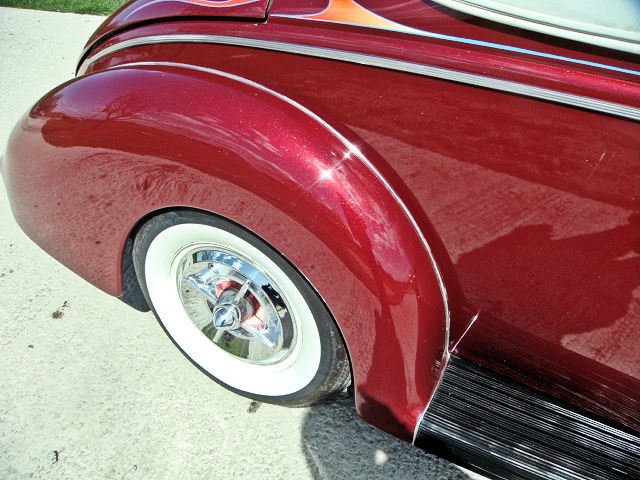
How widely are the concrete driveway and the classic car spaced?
191 millimetres

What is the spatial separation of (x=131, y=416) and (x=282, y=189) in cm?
105

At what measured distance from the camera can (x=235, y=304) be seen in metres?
1.76

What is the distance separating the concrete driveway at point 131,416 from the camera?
69.6 inches

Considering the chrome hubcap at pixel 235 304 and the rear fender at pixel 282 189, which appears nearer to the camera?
the rear fender at pixel 282 189

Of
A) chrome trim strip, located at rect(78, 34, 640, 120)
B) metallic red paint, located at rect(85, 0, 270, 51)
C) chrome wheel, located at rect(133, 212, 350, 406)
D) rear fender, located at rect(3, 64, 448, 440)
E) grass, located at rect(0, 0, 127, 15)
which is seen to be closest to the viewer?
chrome trim strip, located at rect(78, 34, 640, 120)

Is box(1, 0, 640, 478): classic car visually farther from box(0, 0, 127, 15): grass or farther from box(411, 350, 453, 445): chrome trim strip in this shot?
box(0, 0, 127, 15): grass

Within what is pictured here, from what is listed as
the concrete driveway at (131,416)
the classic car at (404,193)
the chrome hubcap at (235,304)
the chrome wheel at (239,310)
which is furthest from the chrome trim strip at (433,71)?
the concrete driveway at (131,416)

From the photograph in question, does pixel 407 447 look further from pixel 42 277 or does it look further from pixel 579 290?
pixel 42 277

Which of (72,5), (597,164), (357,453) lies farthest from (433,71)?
(72,5)

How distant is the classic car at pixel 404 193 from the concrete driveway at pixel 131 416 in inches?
7.5

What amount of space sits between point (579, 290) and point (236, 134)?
881 mm

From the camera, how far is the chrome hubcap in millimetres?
1685

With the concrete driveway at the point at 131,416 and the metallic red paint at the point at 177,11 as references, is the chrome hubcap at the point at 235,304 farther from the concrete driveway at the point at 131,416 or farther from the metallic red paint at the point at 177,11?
the metallic red paint at the point at 177,11

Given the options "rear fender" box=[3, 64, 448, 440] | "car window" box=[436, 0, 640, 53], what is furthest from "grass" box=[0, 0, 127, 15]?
"car window" box=[436, 0, 640, 53]
